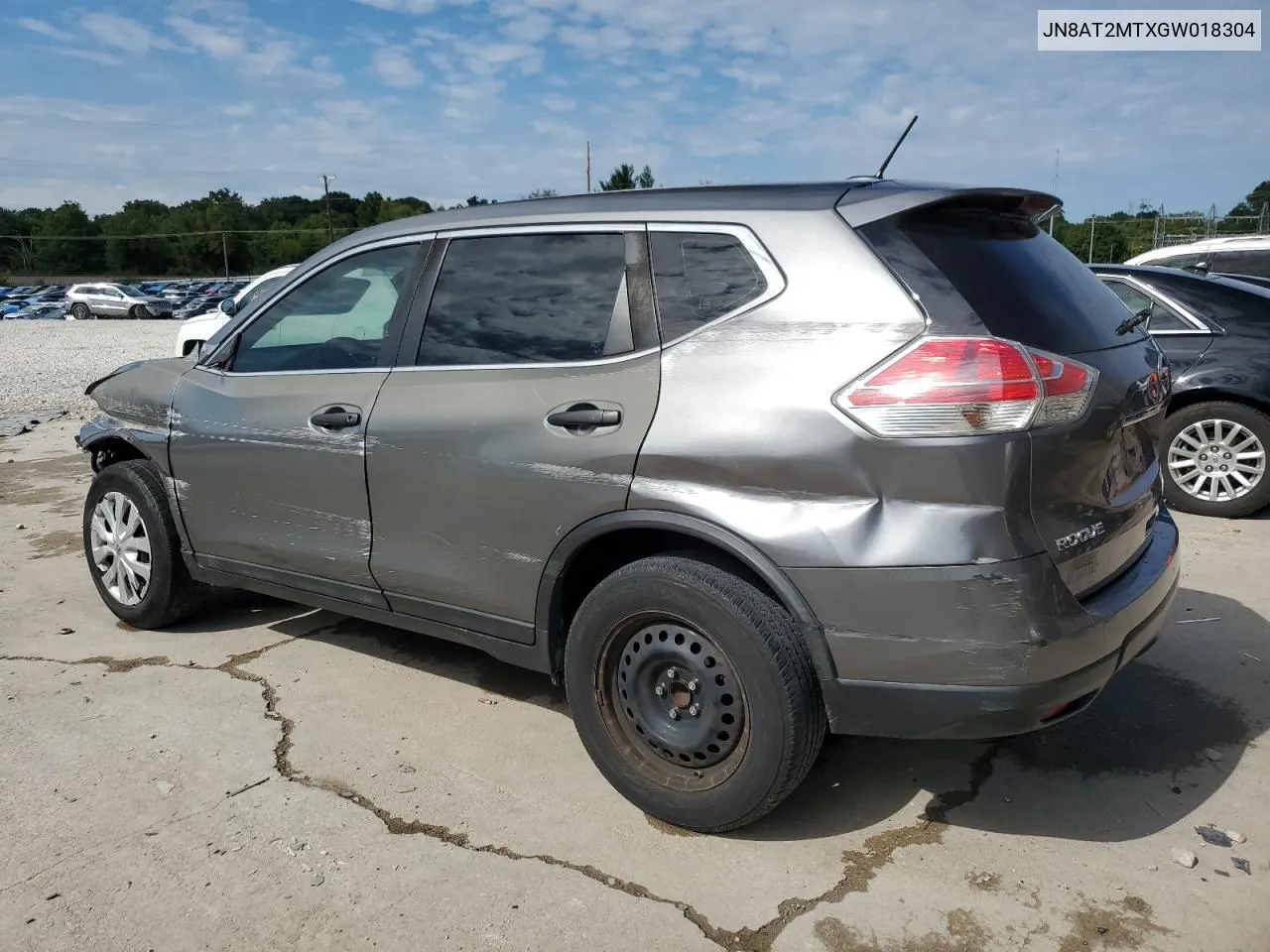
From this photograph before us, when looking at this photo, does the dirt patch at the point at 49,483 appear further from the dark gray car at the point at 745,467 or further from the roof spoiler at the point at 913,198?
the roof spoiler at the point at 913,198

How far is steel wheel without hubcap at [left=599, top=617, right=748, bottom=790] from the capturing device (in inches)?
110

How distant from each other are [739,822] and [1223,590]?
3390 millimetres

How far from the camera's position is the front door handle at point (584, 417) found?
291 cm

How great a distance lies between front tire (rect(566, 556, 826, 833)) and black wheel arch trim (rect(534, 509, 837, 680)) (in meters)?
0.06

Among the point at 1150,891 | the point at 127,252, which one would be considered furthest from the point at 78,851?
the point at 127,252

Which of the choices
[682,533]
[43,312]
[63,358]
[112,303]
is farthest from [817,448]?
[43,312]

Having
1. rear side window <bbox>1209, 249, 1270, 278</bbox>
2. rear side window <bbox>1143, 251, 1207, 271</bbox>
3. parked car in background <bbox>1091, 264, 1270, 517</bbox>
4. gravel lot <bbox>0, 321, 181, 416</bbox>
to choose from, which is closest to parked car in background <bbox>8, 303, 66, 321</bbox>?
gravel lot <bbox>0, 321, 181, 416</bbox>

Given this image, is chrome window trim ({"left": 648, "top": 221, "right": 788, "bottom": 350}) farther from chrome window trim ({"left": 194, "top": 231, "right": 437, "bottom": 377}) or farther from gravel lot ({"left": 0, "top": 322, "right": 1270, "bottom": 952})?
gravel lot ({"left": 0, "top": 322, "right": 1270, "bottom": 952})

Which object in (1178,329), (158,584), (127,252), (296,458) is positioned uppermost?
(127,252)

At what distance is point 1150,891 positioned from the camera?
8.63 ft

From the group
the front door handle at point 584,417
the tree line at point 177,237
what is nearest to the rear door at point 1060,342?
the front door handle at point 584,417

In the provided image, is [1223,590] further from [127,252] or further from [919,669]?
[127,252]

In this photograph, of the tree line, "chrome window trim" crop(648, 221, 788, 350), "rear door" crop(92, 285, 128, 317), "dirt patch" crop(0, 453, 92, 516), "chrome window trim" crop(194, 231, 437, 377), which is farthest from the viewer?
the tree line

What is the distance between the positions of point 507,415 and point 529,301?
41cm
